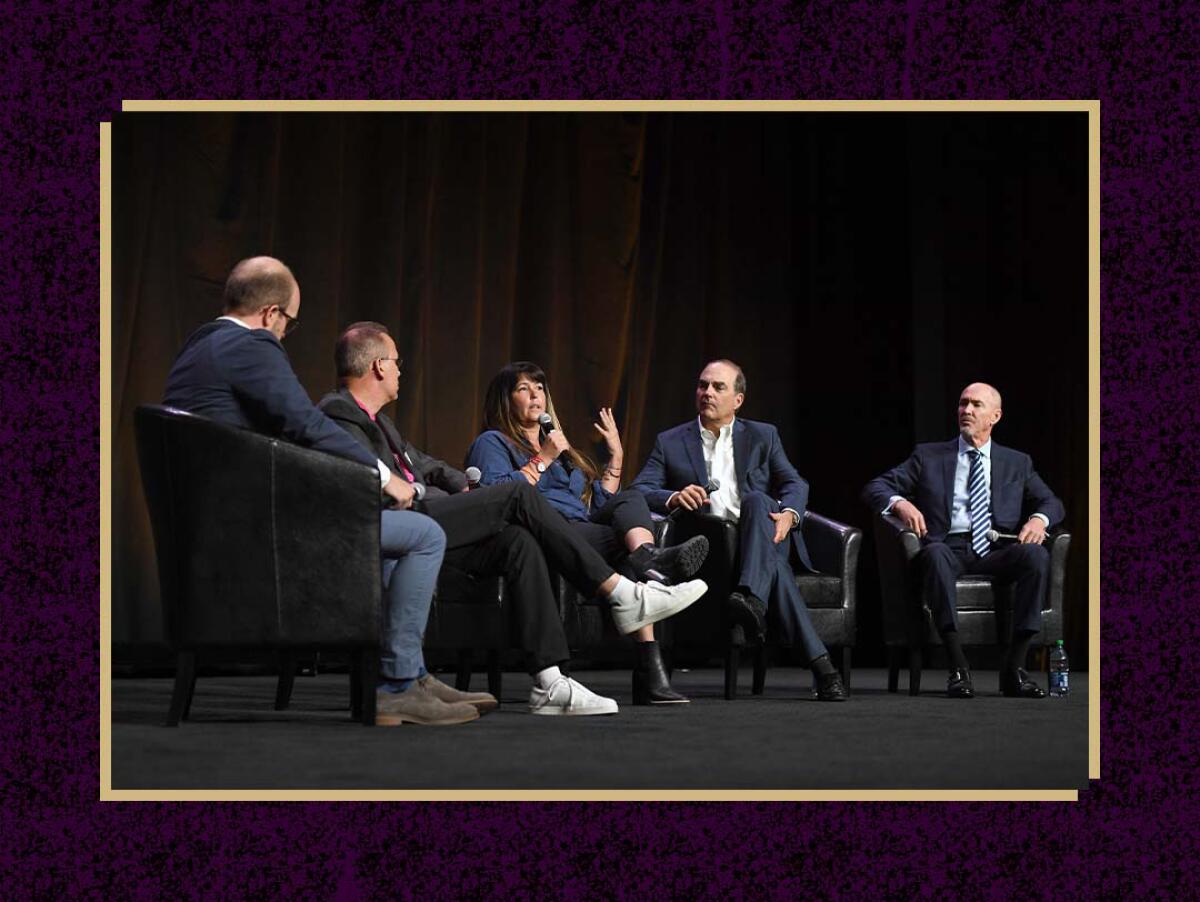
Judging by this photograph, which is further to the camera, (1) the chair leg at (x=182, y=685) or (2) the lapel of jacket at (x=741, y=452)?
(2) the lapel of jacket at (x=741, y=452)

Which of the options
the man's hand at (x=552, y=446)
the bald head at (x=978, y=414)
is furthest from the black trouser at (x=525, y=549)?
the bald head at (x=978, y=414)

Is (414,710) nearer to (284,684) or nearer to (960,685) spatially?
(284,684)

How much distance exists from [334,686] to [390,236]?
6.55 ft

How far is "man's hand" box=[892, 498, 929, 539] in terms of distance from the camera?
4.84 m

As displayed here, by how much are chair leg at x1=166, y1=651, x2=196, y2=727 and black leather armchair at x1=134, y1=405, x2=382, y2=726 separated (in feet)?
0.20

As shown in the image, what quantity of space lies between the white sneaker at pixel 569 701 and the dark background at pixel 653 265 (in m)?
2.42

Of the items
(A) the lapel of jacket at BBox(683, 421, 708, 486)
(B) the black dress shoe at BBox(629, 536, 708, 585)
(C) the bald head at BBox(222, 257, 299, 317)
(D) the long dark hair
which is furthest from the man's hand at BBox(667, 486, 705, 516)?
(C) the bald head at BBox(222, 257, 299, 317)

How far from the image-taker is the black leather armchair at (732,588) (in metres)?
4.52

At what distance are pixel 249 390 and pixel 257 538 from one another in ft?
1.15

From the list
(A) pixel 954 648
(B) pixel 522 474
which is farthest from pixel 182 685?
(A) pixel 954 648

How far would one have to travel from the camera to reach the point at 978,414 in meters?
5.12

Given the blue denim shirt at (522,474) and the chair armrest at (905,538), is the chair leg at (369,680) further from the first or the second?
the chair armrest at (905,538)

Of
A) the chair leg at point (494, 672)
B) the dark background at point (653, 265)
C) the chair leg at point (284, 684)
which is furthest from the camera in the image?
the dark background at point (653, 265)

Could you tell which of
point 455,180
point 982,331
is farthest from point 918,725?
point 455,180
